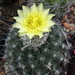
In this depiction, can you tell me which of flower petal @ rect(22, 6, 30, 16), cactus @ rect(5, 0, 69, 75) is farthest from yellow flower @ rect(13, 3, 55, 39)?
cactus @ rect(5, 0, 69, 75)

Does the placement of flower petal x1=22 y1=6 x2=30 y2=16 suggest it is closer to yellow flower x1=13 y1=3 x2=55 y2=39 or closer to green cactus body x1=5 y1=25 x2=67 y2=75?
yellow flower x1=13 y1=3 x2=55 y2=39

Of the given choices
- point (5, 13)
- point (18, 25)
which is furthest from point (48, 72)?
point (5, 13)

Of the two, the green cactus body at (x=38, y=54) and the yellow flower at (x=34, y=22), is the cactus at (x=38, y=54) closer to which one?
the green cactus body at (x=38, y=54)

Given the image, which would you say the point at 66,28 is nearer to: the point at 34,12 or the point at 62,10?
the point at 62,10

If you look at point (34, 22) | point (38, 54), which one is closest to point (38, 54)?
point (38, 54)

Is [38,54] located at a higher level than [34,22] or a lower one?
lower

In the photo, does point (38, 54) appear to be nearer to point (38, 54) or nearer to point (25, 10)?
point (38, 54)

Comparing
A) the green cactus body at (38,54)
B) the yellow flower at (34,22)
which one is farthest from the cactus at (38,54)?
the yellow flower at (34,22)
